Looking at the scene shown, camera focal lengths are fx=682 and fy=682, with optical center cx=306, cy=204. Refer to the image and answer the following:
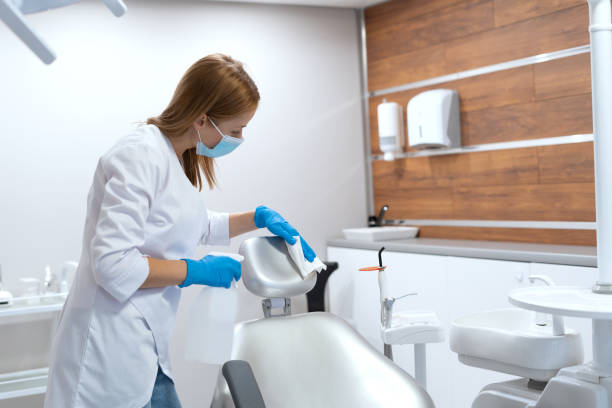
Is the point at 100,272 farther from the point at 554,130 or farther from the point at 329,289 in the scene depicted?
the point at 329,289

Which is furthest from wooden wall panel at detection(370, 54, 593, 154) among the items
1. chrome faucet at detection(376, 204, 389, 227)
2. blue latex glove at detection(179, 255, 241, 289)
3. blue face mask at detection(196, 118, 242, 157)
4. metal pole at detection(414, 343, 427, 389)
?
blue latex glove at detection(179, 255, 241, 289)

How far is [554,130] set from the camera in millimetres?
2869

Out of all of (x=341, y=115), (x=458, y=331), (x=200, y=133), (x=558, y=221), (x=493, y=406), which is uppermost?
(x=341, y=115)

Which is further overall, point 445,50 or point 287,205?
A: point 287,205

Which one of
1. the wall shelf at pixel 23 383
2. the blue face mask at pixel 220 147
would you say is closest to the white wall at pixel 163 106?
the wall shelf at pixel 23 383

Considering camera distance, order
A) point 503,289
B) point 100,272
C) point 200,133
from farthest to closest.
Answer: point 503,289 → point 200,133 → point 100,272

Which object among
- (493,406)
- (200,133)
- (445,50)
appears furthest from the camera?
(445,50)

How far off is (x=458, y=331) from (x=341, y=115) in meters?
2.06

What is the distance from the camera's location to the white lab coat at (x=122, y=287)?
54.6 inches

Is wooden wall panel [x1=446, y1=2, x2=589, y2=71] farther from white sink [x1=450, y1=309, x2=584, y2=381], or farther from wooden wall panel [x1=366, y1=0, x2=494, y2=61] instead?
white sink [x1=450, y1=309, x2=584, y2=381]

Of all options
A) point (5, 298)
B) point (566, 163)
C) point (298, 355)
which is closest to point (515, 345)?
point (298, 355)

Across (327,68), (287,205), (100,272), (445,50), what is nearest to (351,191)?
(287,205)

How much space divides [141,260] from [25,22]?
2.58 ft

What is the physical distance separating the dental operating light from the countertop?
2066 millimetres
